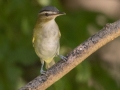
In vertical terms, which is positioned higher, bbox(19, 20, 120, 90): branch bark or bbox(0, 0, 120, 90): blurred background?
bbox(19, 20, 120, 90): branch bark

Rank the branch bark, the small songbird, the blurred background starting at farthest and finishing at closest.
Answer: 1. the blurred background
2. the small songbird
3. the branch bark

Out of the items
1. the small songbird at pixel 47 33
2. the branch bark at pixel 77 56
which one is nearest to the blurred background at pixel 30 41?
the small songbird at pixel 47 33

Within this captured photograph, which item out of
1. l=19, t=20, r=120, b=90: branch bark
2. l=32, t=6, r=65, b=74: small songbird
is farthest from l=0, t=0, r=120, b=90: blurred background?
l=19, t=20, r=120, b=90: branch bark

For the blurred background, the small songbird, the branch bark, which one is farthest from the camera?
the blurred background

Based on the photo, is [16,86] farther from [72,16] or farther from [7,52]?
[72,16]

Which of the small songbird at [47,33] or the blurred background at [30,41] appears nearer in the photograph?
the small songbird at [47,33]

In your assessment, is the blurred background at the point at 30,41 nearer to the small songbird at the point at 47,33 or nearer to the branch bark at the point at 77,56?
the small songbird at the point at 47,33

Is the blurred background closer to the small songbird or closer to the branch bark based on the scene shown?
the small songbird
